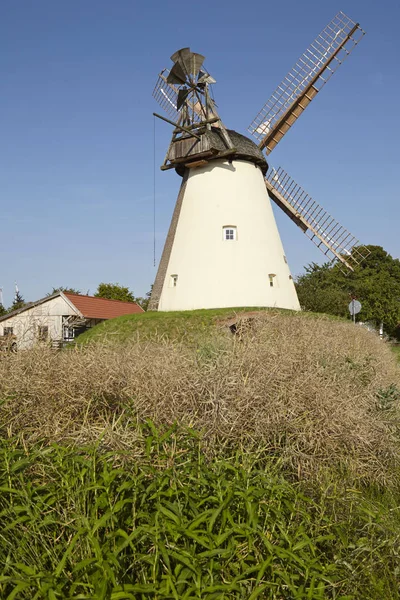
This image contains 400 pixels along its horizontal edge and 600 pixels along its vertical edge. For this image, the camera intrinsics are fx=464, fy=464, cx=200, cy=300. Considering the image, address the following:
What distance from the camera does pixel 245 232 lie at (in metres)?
19.1

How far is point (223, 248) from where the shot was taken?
1875 cm

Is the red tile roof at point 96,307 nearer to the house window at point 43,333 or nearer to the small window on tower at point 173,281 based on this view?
the small window on tower at point 173,281

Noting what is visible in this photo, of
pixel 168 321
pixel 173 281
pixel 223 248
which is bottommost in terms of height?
pixel 168 321

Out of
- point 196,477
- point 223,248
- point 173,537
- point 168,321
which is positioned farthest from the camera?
point 223,248

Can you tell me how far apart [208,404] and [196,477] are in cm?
114

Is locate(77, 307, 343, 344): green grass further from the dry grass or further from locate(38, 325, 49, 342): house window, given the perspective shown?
the dry grass

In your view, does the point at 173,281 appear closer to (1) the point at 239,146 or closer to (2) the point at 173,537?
(1) the point at 239,146

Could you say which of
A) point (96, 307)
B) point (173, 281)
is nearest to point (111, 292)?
point (96, 307)

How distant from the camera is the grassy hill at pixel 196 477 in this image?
2812 millimetres

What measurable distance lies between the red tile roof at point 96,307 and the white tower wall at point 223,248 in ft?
32.9

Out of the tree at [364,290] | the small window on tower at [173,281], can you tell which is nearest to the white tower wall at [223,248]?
the small window on tower at [173,281]

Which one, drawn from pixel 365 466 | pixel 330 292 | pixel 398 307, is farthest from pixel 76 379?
pixel 398 307

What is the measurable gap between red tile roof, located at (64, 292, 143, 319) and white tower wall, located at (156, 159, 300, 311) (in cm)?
1003

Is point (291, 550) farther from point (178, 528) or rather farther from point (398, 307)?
point (398, 307)
